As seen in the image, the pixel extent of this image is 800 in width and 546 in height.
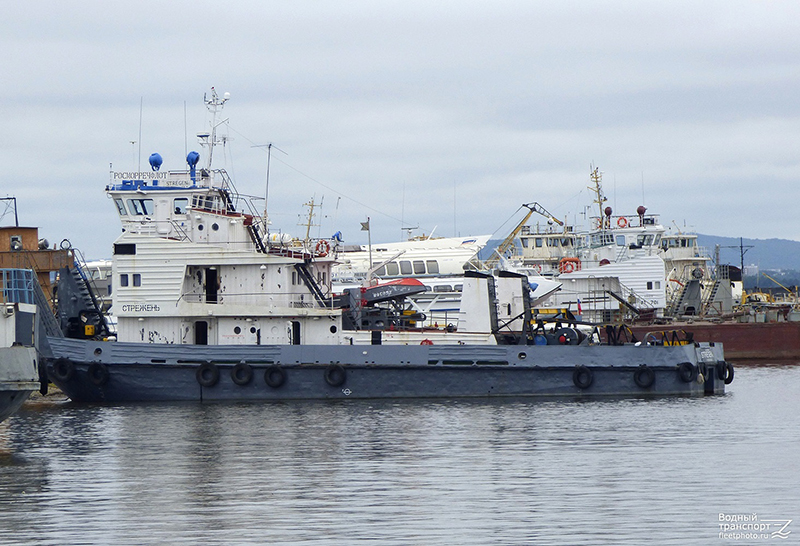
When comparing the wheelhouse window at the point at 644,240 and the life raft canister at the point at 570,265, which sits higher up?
the wheelhouse window at the point at 644,240

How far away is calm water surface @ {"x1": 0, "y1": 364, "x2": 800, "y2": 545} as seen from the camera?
13016mm

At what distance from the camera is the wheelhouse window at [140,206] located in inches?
1093

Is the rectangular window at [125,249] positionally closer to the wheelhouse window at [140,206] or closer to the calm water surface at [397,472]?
the wheelhouse window at [140,206]

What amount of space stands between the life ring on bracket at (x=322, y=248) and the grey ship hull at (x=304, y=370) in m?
3.16

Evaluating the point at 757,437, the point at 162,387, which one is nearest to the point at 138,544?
the point at 757,437

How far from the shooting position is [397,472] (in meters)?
16.9

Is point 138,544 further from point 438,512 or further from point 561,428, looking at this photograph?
point 561,428

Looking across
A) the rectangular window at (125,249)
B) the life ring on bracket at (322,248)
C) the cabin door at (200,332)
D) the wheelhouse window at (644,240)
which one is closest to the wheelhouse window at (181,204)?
the rectangular window at (125,249)

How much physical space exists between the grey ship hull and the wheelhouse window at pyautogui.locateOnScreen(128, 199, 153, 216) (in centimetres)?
359

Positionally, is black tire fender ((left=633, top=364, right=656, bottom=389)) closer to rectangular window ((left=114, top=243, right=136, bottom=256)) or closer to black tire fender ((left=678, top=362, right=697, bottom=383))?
black tire fender ((left=678, top=362, right=697, bottom=383))

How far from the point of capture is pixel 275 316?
27.3 metres

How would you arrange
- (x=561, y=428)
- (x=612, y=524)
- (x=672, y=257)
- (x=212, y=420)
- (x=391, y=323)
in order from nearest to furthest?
(x=612, y=524) < (x=561, y=428) < (x=212, y=420) < (x=391, y=323) < (x=672, y=257)

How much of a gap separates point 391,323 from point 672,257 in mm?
30145

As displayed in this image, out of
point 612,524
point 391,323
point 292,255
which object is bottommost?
point 612,524
